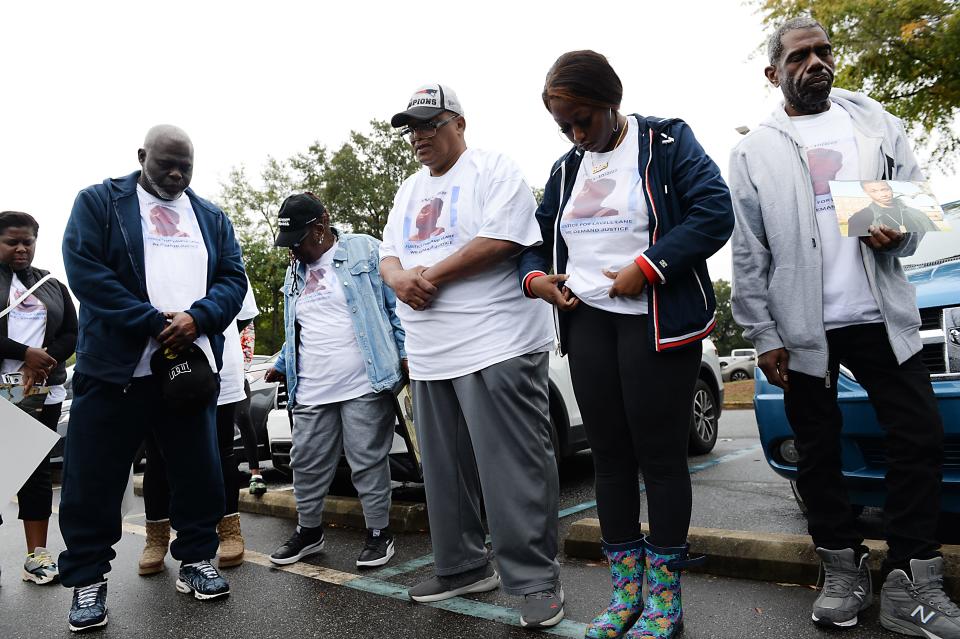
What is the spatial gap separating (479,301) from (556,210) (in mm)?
472

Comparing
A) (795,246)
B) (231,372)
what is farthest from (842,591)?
(231,372)

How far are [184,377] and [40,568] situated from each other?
5.45 feet

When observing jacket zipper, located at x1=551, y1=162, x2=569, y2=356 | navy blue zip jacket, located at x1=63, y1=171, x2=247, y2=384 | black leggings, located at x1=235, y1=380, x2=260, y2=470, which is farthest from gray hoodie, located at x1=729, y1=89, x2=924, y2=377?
black leggings, located at x1=235, y1=380, x2=260, y2=470

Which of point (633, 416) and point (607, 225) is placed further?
point (607, 225)

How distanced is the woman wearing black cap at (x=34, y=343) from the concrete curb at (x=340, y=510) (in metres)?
1.49

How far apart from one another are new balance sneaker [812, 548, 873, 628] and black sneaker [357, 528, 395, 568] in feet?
7.05

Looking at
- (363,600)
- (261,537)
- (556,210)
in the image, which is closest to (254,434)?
(261,537)

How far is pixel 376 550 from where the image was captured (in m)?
4.12

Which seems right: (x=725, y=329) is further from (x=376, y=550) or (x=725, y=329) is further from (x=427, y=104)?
(x=427, y=104)

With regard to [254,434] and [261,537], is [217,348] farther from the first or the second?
[254,434]

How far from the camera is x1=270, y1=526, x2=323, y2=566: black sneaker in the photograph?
422cm

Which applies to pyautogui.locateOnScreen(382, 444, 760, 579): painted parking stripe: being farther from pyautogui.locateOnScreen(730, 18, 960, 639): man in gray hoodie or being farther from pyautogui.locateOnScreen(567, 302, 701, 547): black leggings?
pyautogui.locateOnScreen(730, 18, 960, 639): man in gray hoodie

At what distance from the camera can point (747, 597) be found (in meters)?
3.07

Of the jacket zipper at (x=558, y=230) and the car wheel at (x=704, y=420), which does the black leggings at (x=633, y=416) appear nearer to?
the jacket zipper at (x=558, y=230)
